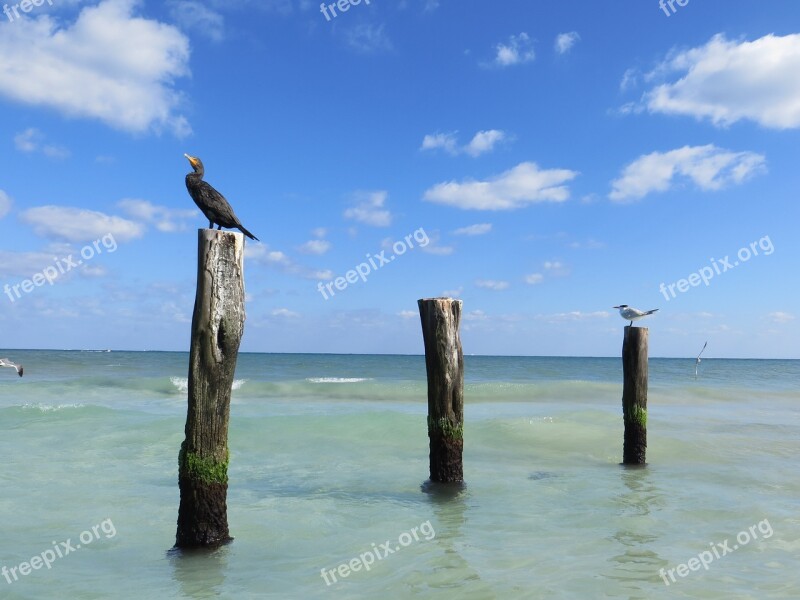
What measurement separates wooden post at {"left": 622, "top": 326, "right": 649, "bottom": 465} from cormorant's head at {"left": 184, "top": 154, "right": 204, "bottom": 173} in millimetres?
7104

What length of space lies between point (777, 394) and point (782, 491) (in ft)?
78.3

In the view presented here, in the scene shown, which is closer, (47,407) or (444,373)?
(444,373)

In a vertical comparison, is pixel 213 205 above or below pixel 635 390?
above

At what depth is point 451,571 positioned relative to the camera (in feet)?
18.4

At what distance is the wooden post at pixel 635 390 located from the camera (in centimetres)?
1046

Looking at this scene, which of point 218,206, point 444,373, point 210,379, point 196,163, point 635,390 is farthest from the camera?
point 635,390

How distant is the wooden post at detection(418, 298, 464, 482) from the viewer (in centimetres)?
841

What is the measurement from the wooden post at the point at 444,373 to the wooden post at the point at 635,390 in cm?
330

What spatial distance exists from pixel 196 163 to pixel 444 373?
4.02 metres

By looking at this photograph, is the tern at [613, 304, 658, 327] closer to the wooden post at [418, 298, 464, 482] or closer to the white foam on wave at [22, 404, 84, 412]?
the wooden post at [418, 298, 464, 482]

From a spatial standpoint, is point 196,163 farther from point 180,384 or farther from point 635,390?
point 180,384

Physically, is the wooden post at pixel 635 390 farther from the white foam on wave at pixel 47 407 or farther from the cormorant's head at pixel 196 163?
the white foam on wave at pixel 47 407

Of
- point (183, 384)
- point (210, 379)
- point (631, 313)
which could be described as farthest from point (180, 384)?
point (210, 379)

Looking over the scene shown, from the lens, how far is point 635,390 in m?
10.6
